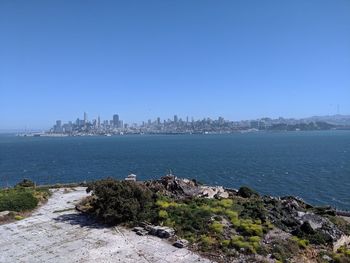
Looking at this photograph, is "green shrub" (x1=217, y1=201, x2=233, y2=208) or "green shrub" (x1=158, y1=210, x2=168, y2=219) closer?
"green shrub" (x1=158, y1=210, x2=168, y2=219)

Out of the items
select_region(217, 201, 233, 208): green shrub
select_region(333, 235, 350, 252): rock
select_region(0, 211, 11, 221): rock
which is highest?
select_region(217, 201, 233, 208): green shrub

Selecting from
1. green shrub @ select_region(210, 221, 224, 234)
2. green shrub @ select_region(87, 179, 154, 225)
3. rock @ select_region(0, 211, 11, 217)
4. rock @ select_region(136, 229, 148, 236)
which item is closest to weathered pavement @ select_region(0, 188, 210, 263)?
rock @ select_region(136, 229, 148, 236)

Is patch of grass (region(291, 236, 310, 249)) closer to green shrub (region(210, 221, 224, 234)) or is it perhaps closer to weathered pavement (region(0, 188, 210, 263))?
green shrub (region(210, 221, 224, 234))

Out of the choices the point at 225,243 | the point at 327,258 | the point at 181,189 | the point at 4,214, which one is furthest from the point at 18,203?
the point at 327,258

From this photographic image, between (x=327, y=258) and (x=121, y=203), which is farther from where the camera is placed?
(x=121, y=203)

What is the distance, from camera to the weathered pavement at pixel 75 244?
20.5m

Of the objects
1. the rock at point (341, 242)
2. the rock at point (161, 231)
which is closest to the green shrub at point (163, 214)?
the rock at point (161, 231)

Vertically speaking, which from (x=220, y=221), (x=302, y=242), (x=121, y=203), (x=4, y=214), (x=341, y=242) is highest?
(x=121, y=203)

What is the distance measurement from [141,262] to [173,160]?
103413 mm

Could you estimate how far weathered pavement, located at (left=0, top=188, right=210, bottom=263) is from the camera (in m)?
20.5

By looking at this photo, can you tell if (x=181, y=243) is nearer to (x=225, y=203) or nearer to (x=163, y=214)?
(x=163, y=214)

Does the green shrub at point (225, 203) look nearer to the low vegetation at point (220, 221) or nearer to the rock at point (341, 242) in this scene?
the low vegetation at point (220, 221)

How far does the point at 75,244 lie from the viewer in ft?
73.7

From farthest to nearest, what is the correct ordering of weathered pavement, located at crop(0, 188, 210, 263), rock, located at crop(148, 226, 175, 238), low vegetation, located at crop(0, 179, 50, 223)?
low vegetation, located at crop(0, 179, 50, 223) < rock, located at crop(148, 226, 175, 238) < weathered pavement, located at crop(0, 188, 210, 263)
